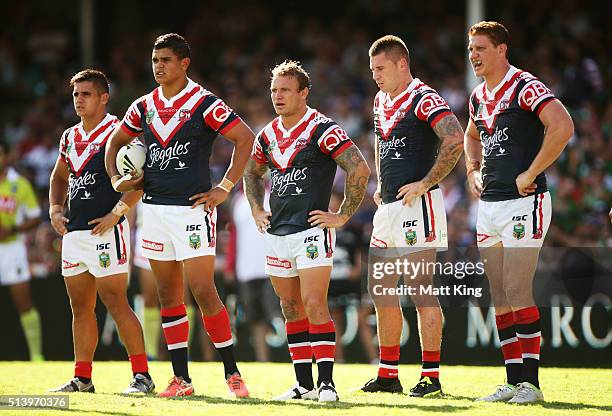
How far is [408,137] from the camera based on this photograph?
26.6ft

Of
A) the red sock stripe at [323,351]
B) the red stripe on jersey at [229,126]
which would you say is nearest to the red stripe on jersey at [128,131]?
the red stripe on jersey at [229,126]

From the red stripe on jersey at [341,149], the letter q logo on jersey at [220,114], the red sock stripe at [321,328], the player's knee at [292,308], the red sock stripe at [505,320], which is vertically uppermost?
the letter q logo on jersey at [220,114]

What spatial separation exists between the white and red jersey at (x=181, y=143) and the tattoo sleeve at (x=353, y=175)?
3.00 feet

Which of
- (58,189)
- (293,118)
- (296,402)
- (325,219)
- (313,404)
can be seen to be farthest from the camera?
(58,189)

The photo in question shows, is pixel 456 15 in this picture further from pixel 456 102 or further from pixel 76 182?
pixel 76 182

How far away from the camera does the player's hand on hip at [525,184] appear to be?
7.55 m

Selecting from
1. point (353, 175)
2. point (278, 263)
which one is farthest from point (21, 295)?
point (353, 175)

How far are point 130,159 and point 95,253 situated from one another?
0.86 m

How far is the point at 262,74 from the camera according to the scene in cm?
1967

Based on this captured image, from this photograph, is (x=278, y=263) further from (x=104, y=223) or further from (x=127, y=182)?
(x=104, y=223)

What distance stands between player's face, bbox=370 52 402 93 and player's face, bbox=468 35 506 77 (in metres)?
0.60

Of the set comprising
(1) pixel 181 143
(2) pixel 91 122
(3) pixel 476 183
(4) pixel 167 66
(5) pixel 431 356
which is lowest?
(5) pixel 431 356

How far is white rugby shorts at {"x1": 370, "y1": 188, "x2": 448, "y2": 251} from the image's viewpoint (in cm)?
803

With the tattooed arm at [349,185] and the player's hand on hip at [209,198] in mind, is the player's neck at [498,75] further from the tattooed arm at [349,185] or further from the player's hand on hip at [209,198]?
the player's hand on hip at [209,198]
